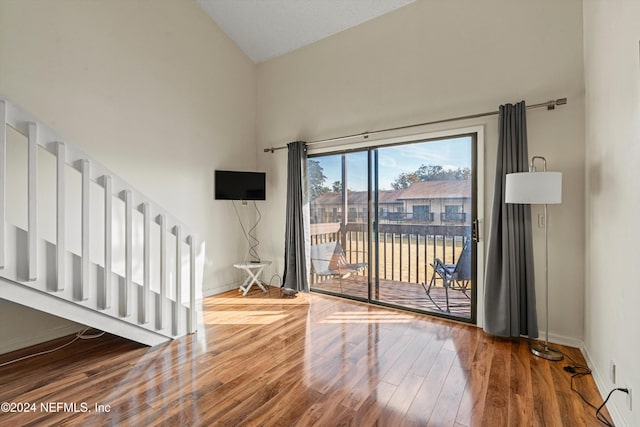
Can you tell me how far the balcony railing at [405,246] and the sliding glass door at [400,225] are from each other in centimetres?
1

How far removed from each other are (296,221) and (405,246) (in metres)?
1.55

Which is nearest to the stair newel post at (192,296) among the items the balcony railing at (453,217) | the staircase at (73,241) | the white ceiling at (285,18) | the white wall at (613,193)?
the staircase at (73,241)

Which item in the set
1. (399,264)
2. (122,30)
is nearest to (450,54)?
(399,264)

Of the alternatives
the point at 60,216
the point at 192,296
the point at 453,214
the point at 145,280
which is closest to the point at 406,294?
the point at 453,214

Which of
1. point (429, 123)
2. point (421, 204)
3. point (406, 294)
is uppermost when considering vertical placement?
point (429, 123)

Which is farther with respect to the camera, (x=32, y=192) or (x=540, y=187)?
(x=540, y=187)

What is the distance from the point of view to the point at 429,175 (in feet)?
11.5

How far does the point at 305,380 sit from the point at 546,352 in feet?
6.63

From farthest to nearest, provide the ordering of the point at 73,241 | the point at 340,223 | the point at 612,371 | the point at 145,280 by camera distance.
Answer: the point at 340,223
the point at 73,241
the point at 145,280
the point at 612,371

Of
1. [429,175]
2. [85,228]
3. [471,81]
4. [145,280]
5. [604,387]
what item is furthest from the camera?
[429,175]

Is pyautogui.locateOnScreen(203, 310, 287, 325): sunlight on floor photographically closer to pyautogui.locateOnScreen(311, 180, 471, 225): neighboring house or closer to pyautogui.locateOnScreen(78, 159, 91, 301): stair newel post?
pyautogui.locateOnScreen(78, 159, 91, 301): stair newel post

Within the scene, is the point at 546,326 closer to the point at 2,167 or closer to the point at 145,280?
the point at 145,280

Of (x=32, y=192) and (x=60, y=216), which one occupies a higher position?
(x=32, y=192)

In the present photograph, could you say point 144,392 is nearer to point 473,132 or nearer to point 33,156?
point 33,156
